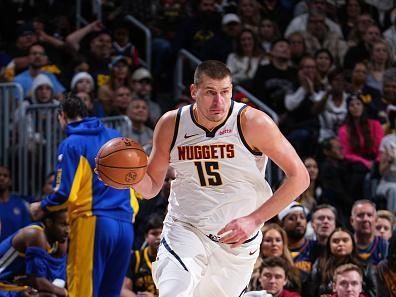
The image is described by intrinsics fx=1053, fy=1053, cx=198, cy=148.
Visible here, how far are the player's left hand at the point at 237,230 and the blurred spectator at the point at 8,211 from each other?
16.2ft

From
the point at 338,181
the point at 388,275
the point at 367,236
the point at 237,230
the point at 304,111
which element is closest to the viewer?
the point at 237,230

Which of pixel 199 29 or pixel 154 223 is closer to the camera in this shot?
pixel 154 223

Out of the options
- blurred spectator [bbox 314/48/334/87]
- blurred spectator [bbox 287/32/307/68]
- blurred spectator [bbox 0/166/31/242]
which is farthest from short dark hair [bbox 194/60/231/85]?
blurred spectator [bbox 287/32/307/68]

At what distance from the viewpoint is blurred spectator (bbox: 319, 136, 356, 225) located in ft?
39.1

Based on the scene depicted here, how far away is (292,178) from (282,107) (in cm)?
681

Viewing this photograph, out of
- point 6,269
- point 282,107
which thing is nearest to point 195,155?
point 6,269

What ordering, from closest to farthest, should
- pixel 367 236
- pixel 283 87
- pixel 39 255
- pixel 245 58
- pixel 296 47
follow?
pixel 39 255 → pixel 367 236 → pixel 283 87 → pixel 245 58 → pixel 296 47

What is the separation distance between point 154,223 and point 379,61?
16.6 ft

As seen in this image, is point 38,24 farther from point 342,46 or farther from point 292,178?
point 292,178

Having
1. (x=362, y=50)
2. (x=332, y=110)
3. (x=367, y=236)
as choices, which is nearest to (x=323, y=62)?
(x=362, y=50)

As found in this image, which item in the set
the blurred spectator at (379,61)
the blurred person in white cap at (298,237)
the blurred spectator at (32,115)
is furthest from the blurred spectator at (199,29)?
the blurred person in white cap at (298,237)

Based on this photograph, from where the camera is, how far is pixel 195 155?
6.60m

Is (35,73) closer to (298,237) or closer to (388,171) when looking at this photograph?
(298,237)

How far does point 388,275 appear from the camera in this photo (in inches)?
336
